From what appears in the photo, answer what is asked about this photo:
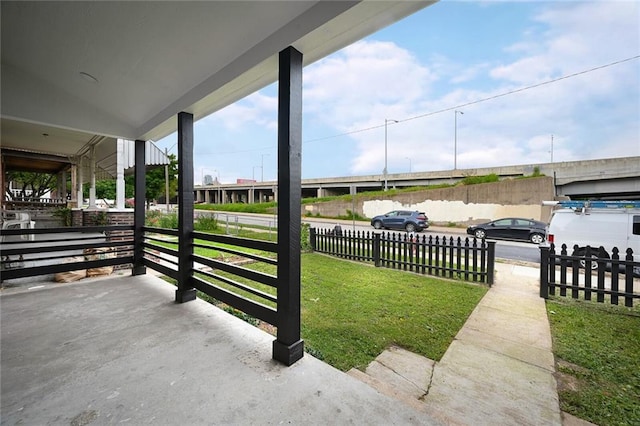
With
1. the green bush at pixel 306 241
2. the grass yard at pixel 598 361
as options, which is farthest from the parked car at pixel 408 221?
the grass yard at pixel 598 361

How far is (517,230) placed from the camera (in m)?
9.99

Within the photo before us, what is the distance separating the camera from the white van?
507 cm

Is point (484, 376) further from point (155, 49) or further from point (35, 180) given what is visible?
point (35, 180)

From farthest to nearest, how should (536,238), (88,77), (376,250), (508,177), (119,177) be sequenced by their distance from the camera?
(508,177), (536,238), (376,250), (119,177), (88,77)

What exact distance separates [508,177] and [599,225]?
14.1 m

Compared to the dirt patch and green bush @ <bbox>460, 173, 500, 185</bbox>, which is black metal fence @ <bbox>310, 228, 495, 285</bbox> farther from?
green bush @ <bbox>460, 173, 500, 185</bbox>

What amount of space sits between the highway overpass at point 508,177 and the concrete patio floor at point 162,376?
6.25 m

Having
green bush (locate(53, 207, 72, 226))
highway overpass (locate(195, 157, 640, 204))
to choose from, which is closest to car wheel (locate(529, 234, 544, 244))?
highway overpass (locate(195, 157, 640, 204))

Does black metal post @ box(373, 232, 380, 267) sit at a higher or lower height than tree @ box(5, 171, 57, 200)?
lower

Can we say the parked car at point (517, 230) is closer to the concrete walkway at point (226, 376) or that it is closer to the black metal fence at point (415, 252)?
the black metal fence at point (415, 252)

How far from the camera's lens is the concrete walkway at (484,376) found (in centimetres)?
157

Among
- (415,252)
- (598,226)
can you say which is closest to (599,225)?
(598,226)

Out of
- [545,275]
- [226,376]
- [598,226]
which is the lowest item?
[226,376]

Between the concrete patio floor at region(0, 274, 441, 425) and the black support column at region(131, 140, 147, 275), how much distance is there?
1.48 meters
